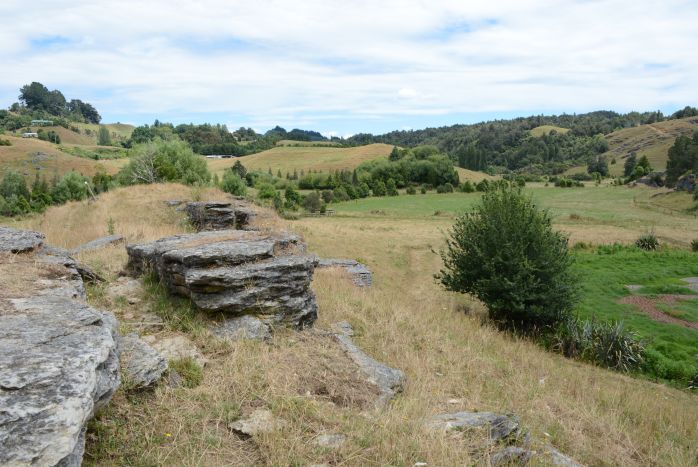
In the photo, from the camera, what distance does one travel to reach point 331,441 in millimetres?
4859

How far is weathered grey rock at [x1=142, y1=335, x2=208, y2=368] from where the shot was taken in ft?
21.0

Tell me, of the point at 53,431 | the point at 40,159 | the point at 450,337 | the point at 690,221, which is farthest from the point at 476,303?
the point at 40,159

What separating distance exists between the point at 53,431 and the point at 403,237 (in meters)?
37.8

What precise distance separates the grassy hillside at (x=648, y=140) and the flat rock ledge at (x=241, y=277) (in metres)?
138

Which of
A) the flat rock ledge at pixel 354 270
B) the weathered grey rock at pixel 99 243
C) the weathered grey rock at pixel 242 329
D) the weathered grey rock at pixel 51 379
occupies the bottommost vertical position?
the flat rock ledge at pixel 354 270

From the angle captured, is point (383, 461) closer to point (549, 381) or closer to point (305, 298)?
point (305, 298)

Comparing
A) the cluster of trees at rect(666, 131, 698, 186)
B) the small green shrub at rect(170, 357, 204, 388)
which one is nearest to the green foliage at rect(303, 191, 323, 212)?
the small green shrub at rect(170, 357, 204, 388)

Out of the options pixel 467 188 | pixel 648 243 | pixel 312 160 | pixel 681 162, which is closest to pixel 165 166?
pixel 648 243

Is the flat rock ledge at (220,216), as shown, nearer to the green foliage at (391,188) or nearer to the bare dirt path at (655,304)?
the bare dirt path at (655,304)

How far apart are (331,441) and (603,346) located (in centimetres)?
1294

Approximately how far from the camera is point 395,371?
285 inches

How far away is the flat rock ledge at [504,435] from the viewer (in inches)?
208

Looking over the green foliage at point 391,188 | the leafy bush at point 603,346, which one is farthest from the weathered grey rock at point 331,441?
the green foliage at point 391,188

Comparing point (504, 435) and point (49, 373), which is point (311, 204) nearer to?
point (504, 435)
